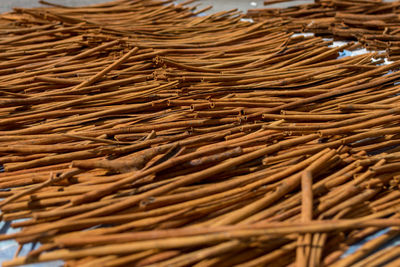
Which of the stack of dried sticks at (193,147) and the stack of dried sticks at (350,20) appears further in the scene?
the stack of dried sticks at (350,20)

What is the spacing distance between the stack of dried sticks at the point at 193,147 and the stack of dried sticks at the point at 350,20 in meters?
0.11

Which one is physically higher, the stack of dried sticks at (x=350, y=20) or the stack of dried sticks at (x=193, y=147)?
the stack of dried sticks at (x=350, y=20)

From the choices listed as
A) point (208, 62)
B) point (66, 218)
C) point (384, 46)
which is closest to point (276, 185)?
point (66, 218)

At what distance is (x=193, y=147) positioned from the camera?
1008mm

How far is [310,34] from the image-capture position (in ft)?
5.64

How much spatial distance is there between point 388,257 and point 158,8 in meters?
1.70

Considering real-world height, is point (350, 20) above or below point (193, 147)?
above

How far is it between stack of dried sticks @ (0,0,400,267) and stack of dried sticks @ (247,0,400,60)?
11 centimetres

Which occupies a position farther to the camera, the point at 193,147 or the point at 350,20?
the point at 350,20

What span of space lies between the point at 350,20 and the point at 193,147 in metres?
1.21

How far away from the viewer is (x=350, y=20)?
168cm

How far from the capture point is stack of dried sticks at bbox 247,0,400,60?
1.55 meters

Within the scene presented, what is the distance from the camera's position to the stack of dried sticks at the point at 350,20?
1550 mm

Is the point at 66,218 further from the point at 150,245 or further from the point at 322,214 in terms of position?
the point at 322,214
